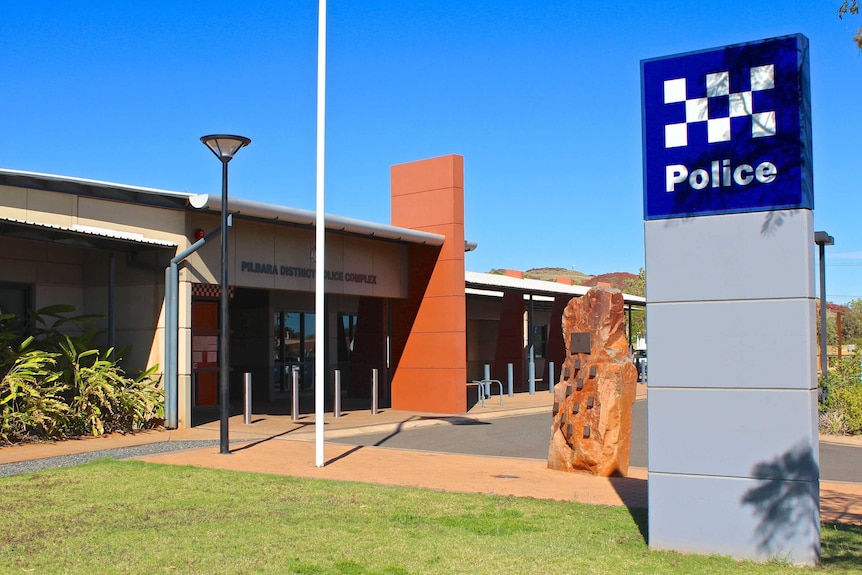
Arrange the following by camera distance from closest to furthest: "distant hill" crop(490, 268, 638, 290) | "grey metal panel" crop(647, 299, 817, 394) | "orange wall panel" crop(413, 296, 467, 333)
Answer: "grey metal panel" crop(647, 299, 817, 394) < "orange wall panel" crop(413, 296, 467, 333) < "distant hill" crop(490, 268, 638, 290)

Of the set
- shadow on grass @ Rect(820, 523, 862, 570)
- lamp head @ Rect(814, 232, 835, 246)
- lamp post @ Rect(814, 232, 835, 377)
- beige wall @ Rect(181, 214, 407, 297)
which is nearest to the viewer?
shadow on grass @ Rect(820, 523, 862, 570)

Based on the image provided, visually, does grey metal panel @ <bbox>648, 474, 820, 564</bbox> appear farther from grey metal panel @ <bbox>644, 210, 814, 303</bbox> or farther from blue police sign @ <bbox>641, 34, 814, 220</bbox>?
blue police sign @ <bbox>641, 34, 814, 220</bbox>

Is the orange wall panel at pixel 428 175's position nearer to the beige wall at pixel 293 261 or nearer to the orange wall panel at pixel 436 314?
the beige wall at pixel 293 261

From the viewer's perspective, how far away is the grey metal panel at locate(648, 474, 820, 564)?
6.05 metres

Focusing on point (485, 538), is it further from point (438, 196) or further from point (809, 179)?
point (438, 196)

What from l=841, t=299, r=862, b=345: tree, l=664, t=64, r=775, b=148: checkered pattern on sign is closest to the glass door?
l=664, t=64, r=775, b=148: checkered pattern on sign

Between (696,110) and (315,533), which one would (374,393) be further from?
(696,110)

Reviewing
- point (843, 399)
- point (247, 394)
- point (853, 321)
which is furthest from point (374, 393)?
point (853, 321)

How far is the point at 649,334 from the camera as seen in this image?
669cm

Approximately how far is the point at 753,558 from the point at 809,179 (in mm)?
Answer: 2723

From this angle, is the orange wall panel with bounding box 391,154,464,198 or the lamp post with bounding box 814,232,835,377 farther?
the orange wall panel with bounding box 391,154,464,198

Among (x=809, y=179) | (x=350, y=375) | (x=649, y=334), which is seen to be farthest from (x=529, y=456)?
(x=350, y=375)

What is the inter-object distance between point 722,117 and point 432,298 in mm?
14521

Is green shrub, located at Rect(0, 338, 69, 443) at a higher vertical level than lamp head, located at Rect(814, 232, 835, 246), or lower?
lower
